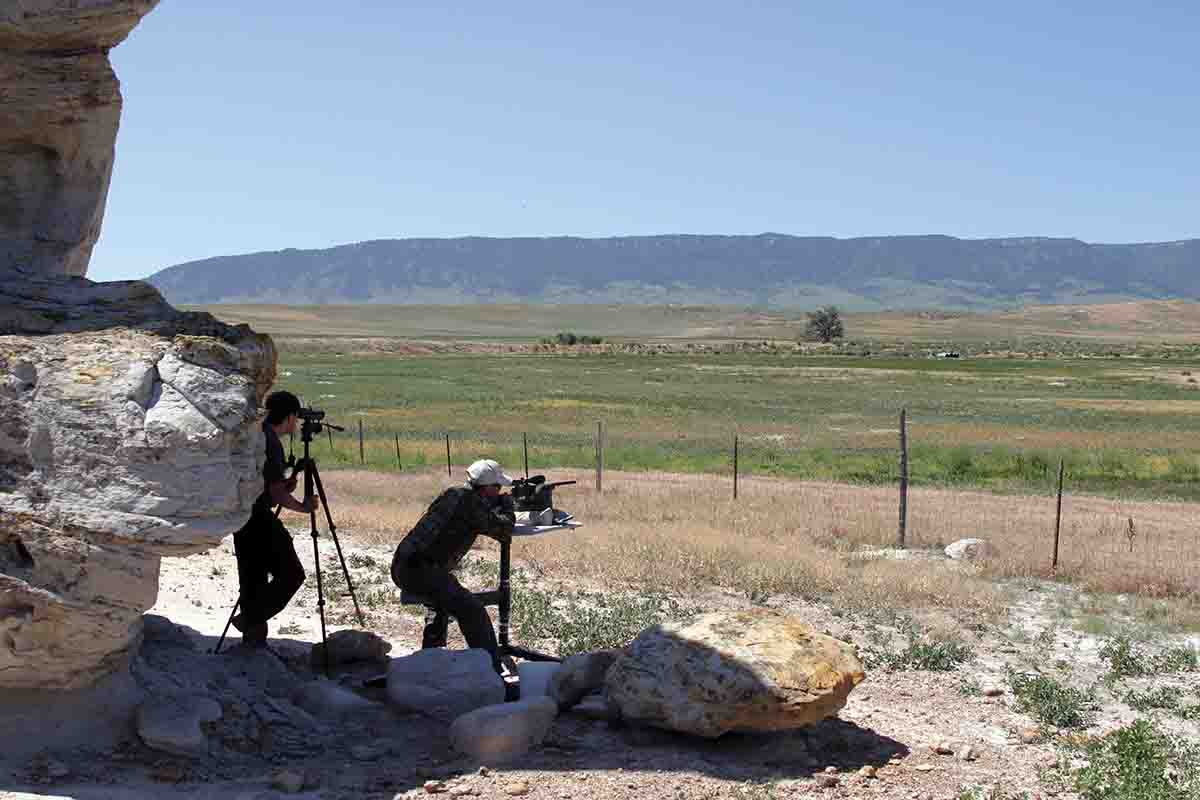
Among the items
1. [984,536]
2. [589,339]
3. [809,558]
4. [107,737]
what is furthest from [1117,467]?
[589,339]

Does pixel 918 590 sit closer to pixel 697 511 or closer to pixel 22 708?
pixel 697 511

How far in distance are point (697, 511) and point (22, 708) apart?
41.3 ft

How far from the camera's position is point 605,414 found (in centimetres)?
4988

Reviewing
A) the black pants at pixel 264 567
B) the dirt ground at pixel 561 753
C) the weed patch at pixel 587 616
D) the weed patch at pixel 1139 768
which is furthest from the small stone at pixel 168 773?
the weed patch at pixel 1139 768

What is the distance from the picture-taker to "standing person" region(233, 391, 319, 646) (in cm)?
932

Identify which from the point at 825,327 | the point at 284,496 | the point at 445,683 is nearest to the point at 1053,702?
the point at 445,683

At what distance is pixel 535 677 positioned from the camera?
9.73 meters

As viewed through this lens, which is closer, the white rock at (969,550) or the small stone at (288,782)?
the small stone at (288,782)

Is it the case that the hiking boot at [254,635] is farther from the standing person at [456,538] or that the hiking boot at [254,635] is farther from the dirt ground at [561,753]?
the standing person at [456,538]

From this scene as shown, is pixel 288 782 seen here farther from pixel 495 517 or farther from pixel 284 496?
pixel 495 517

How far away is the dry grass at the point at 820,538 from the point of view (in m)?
14.2

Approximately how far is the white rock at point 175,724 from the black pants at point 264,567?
1.31 meters

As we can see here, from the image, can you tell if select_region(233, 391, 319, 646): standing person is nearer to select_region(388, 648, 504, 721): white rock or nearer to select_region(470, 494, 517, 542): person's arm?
select_region(388, 648, 504, 721): white rock

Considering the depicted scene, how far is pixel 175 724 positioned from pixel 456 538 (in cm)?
240
